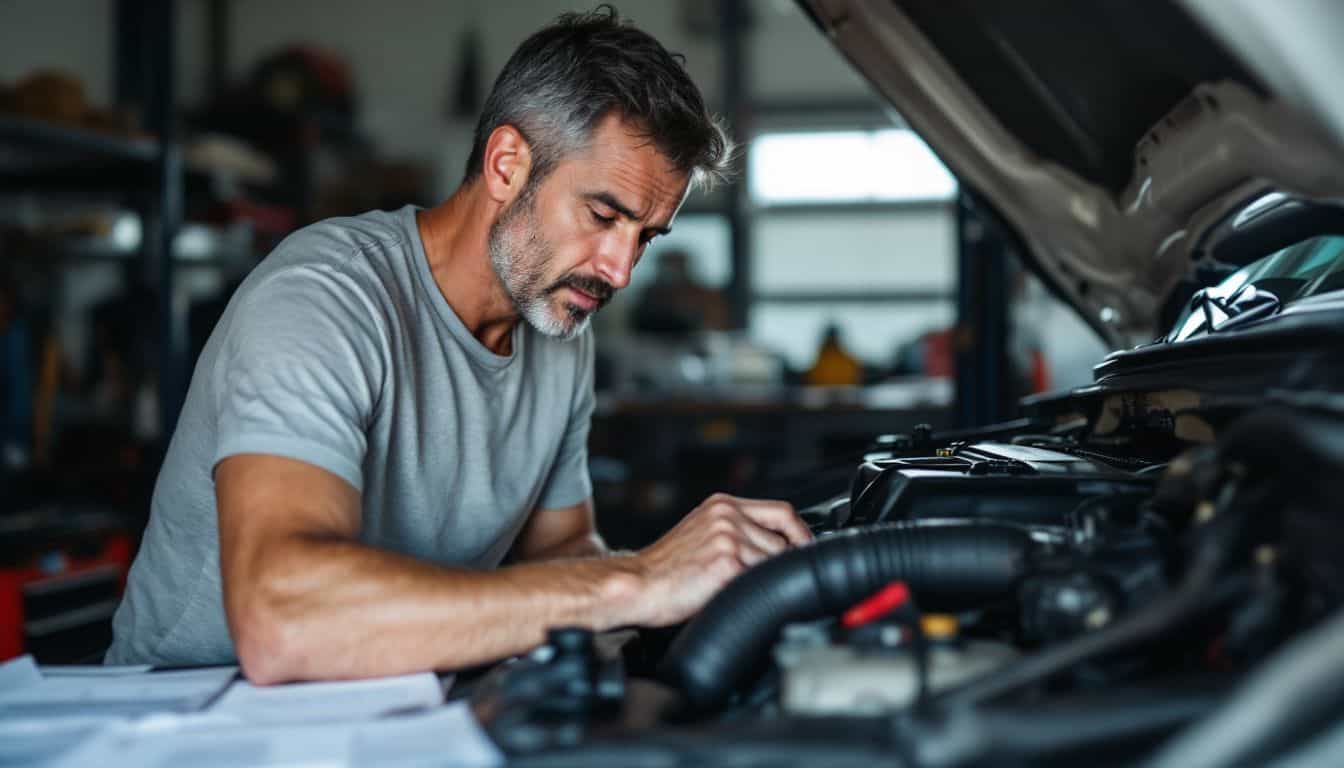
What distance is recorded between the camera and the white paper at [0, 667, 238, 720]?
0.69 m

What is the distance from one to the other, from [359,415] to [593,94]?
0.44 metres

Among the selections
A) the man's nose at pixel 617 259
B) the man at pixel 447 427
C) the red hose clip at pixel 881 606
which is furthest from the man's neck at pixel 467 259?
the red hose clip at pixel 881 606

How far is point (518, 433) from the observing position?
143 cm

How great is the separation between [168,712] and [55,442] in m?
4.36

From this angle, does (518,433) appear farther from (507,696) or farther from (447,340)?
(507,696)

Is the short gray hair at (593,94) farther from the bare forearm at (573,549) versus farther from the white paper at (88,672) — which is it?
the white paper at (88,672)

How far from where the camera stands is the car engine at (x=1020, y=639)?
48 cm

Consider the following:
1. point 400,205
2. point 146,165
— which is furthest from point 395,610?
point 400,205

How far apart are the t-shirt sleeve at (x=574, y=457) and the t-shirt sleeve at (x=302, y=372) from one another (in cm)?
47

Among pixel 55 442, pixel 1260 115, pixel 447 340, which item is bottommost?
pixel 55 442

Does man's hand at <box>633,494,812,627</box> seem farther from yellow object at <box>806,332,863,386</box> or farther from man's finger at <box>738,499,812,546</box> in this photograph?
yellow object at <box>806,332,863,386</box>

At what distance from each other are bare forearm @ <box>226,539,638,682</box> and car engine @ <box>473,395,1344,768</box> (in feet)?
0.24

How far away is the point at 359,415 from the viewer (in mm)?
1051

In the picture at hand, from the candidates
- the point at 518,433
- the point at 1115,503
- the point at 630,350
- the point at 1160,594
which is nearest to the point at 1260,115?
the point at 1115,503
